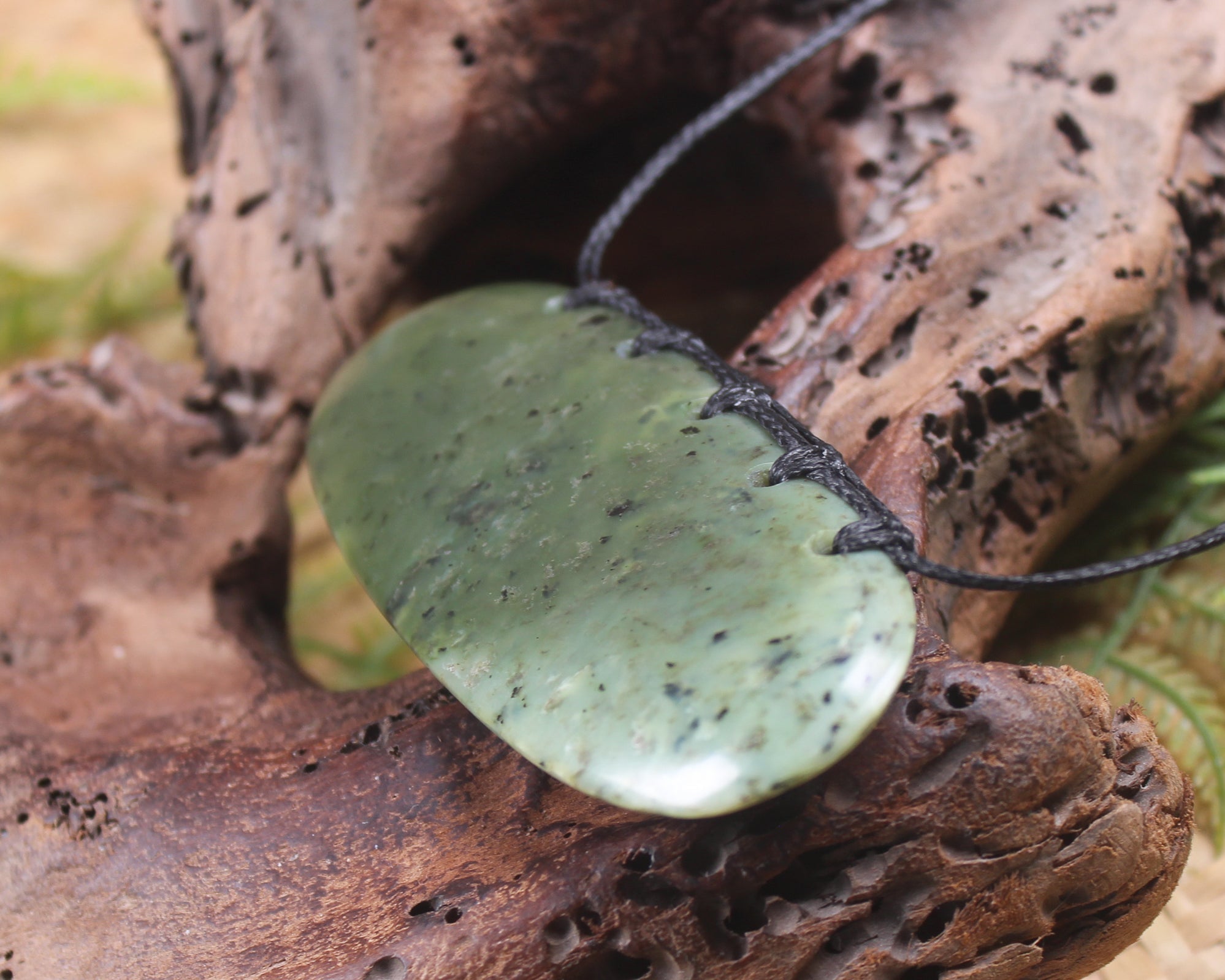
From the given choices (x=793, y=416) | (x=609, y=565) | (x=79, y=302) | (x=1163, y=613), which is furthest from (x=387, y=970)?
(x=79, y=302)

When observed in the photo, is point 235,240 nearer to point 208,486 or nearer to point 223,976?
point 208,486

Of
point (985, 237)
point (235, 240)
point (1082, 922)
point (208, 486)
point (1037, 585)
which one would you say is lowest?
point (208, 486)

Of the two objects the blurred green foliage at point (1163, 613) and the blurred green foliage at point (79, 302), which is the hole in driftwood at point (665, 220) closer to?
the blurred green foliage at point (1163, 613)

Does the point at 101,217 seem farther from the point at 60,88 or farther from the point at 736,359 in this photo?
the point at 736,359

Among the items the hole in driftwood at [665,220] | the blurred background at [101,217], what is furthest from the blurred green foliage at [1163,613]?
the blurred background at [101,217]

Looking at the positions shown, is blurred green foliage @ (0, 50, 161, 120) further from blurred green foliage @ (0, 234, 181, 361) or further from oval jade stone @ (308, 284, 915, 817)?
oval jade stone @ (308, 284, 915, 817)

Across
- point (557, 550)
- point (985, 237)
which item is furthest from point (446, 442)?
point (985, 237)
